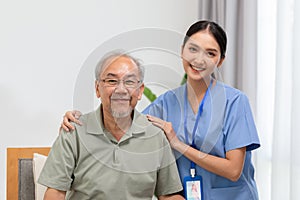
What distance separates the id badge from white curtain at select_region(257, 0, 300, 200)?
60 centimetres

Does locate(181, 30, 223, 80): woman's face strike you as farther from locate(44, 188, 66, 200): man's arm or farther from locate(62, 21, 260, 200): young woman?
locate(44, 188, 66, 200): man's arm

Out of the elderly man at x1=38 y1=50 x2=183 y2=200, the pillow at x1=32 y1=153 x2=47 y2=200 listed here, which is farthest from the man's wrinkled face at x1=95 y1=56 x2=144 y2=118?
the pillow at x1=32 y1=153 x2=47 y2=200

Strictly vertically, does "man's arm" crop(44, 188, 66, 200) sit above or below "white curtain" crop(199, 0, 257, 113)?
below

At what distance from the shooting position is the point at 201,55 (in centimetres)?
194

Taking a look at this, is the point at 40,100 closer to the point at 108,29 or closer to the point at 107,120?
the point at 108,29

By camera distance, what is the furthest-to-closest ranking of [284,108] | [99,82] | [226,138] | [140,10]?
[140,10], [284,108], [226,138], [99,82]

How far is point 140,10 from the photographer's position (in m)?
3.33

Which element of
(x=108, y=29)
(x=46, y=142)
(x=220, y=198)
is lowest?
(x=220, y=198)

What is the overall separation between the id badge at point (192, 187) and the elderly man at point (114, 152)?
0.23ft

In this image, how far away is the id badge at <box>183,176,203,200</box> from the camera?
197 cm

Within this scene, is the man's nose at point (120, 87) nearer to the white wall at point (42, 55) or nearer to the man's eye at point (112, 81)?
the man's eye at point (112, 81)

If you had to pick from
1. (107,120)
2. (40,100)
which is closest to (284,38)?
(107,120)

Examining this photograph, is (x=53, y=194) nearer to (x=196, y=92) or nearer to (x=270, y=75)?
(x=196, y=92)

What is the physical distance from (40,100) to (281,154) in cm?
140
